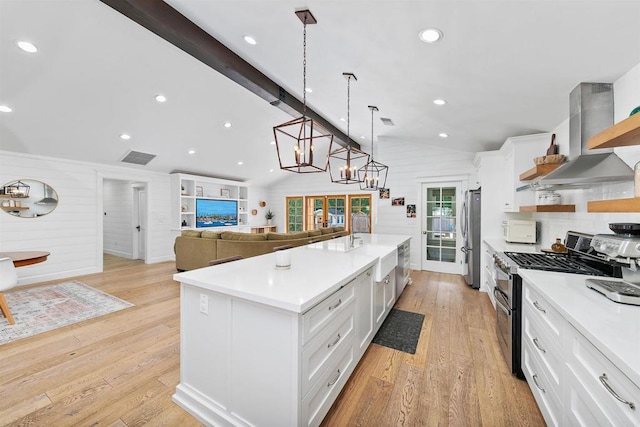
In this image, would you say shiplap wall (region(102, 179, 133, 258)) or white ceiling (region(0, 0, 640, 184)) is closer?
white ceiling (region(0, 0, 640, 184))

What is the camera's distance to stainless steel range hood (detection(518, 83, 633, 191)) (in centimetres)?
184

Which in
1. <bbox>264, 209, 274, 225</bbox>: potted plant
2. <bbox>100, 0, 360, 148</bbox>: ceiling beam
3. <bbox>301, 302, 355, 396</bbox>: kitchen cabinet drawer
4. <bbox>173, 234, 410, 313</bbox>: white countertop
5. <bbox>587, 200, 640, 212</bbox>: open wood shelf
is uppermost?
<bbox>100, 0, 360, 148</bbox>: ceiling beam

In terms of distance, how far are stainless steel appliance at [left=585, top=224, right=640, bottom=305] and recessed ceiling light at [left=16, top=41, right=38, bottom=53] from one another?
513cm

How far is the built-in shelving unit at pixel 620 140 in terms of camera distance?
1.16 metres

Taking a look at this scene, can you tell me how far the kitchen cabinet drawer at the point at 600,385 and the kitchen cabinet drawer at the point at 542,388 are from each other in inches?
8.2

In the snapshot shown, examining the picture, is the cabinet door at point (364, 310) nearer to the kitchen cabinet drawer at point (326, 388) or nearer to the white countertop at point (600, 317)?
the kitchen cabinet drawer at point (326, 388)

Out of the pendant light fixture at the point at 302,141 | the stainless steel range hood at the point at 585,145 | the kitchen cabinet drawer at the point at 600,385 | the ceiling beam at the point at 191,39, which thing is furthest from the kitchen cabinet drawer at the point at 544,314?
the ceiling beam at the point at 191,39

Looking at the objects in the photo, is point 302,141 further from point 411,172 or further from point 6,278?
point 6,278

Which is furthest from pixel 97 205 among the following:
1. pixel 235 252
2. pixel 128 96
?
pixel 235 252

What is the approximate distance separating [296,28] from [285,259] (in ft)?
6.41

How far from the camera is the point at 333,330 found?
168 cm

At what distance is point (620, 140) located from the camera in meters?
1.33

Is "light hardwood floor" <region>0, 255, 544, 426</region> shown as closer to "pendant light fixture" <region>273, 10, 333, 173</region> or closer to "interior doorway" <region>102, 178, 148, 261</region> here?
"pendant light fixture" <region>273, 10, 333, 173</region>

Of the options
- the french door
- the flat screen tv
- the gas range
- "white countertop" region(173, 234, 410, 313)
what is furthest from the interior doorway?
the gas range
